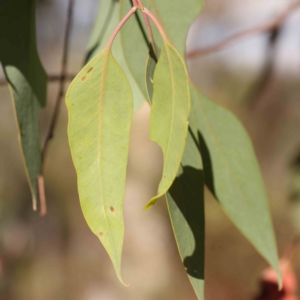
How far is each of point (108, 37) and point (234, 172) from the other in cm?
29

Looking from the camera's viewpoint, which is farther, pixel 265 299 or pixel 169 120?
pixel 265 299

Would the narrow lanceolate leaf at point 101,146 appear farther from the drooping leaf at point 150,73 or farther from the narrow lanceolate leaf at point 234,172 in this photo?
the narrow lanceolate leaf at point 234,172

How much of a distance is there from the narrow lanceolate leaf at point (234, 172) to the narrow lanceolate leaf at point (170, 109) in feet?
0.72

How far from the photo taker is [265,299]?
112cm

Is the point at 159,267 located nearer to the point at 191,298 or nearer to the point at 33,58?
the point at 191,298

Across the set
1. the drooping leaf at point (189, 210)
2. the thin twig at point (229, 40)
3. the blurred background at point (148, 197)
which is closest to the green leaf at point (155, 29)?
the drooping leaf at point (189, 210)

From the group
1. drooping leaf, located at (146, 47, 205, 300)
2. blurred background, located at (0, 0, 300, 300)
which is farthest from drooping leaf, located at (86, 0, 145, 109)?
blurred background, located at (0, 0, 300, 300)

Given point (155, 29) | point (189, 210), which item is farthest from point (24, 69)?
point (189, 210)

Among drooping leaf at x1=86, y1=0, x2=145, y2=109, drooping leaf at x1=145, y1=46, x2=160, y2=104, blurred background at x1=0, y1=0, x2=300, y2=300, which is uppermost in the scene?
drooping leaf at x1=145, y1=46, x2=160, y2=104

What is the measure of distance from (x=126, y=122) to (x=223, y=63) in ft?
7.39

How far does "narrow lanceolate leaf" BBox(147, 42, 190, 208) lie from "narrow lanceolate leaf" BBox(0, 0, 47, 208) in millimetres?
222

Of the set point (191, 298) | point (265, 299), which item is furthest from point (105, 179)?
point (191, 298)

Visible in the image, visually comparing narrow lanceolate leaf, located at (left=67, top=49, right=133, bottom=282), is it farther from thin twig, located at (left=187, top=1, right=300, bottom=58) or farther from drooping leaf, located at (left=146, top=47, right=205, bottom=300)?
thin twig, located at (left=187, top=1, right=300, bottom=58)

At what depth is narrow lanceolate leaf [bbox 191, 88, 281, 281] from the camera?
0.57 m
